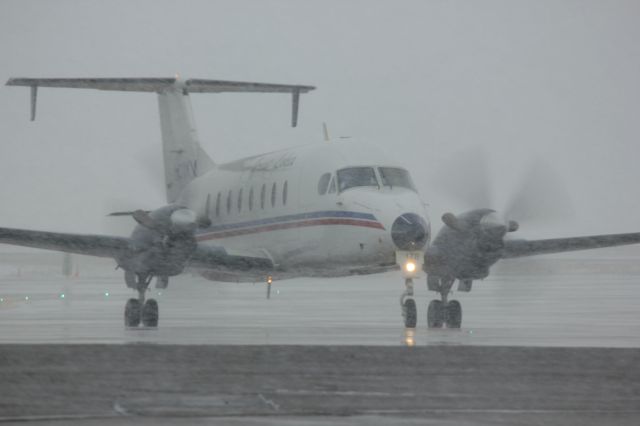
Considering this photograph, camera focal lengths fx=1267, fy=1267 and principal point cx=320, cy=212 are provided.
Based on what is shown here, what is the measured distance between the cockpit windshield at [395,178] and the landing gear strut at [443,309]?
203 cm

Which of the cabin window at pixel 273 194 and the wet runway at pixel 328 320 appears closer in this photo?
the wet runway at pixel 328 320

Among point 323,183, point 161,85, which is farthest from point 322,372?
point 161,85

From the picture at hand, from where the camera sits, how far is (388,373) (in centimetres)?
1453

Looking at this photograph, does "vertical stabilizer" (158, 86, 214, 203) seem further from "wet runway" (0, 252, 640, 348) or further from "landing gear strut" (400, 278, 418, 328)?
"landing gear strut" (400, 278, 418, 328)

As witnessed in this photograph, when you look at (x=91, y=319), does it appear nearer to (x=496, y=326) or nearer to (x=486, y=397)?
(x=496, y=326)

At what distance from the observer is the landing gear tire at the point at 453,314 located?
86.3ft

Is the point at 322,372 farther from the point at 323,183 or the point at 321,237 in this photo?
the point at 323,183

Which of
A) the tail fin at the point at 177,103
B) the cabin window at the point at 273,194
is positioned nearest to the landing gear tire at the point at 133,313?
the cabin window at the point at 273,194

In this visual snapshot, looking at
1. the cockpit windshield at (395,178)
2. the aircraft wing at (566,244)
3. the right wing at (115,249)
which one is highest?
the cockpit windshield at (395,178)

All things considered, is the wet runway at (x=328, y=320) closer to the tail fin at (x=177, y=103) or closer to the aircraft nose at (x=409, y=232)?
the aircraft nose at (x=409, y=232)

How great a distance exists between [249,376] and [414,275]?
1072 cm

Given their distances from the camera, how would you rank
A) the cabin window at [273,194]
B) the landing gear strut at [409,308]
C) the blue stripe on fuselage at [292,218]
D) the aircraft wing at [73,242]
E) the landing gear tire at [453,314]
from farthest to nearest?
the cabin window at [273,194]
the aircraft wing at [73,242]
the landing gear tire at [453,314]
the blue stripe on fuselage at [292,218]
the landing gear strut at [409,308]

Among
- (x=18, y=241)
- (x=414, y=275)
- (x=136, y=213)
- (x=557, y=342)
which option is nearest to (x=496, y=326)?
(x=414, y=275)

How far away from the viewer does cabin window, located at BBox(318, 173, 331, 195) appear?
26.9m
